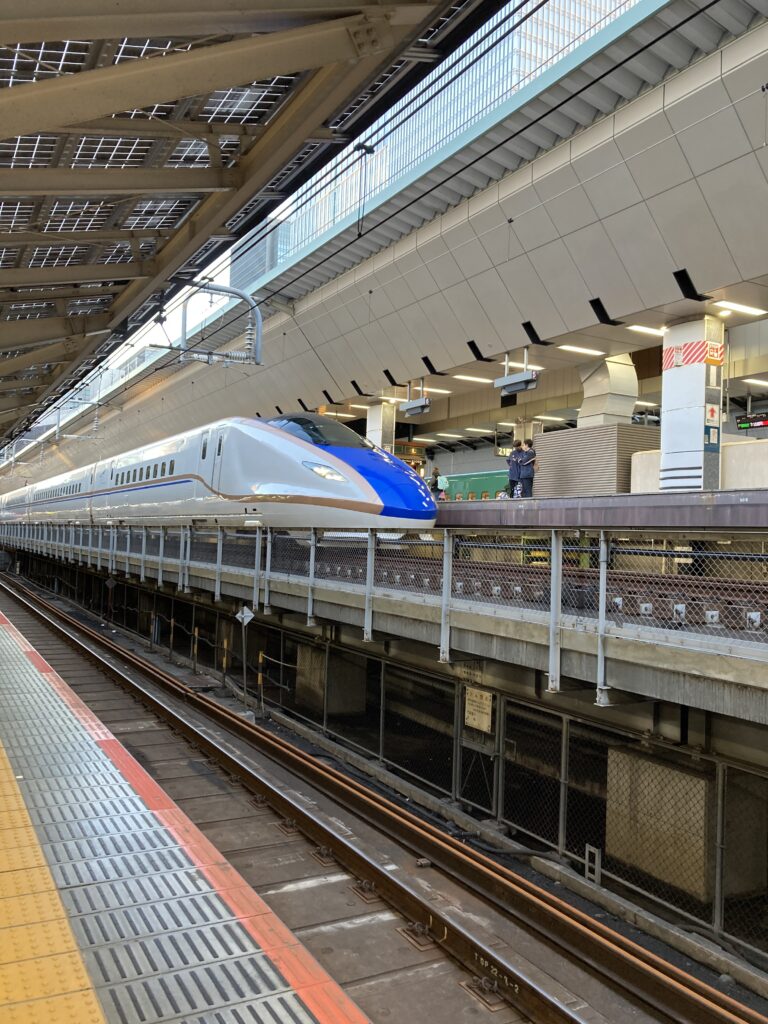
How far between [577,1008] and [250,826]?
361cm

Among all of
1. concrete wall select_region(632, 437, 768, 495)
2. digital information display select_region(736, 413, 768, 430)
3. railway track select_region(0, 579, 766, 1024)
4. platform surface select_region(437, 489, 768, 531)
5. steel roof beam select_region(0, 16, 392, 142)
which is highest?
steel roof beam select_region(0, 16, 392, 142)

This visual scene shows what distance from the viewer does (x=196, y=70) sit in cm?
539

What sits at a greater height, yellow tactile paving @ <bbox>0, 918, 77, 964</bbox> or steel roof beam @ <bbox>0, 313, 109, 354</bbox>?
steel roof beam @ <bbox>0, 313, 109, 354</bbox>

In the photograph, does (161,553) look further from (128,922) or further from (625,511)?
(128,922)

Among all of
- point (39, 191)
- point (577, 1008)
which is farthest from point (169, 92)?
point (577, 1008)

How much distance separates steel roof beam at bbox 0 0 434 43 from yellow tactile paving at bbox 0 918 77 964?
4.90 m

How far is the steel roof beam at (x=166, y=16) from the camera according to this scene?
4445mm

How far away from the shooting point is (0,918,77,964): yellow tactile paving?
4.46 meters

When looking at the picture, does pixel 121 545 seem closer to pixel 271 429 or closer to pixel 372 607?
pixel 271 429

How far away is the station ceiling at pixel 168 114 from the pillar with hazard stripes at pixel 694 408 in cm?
867

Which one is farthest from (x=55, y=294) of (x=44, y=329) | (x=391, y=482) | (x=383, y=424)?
(x=383, y=424)

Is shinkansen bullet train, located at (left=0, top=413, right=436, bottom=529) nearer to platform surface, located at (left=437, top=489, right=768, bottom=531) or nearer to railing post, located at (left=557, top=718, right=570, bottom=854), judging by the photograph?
platform surface, located at (left=437, top=489, right=768, bottom=531)

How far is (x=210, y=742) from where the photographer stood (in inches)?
388

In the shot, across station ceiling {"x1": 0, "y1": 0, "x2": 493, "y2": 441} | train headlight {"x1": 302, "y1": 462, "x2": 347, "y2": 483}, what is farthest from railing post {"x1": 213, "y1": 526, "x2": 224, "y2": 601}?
station ceiling {"x1": 0, "y1": 0, "x2": 493, "y2": 441}
